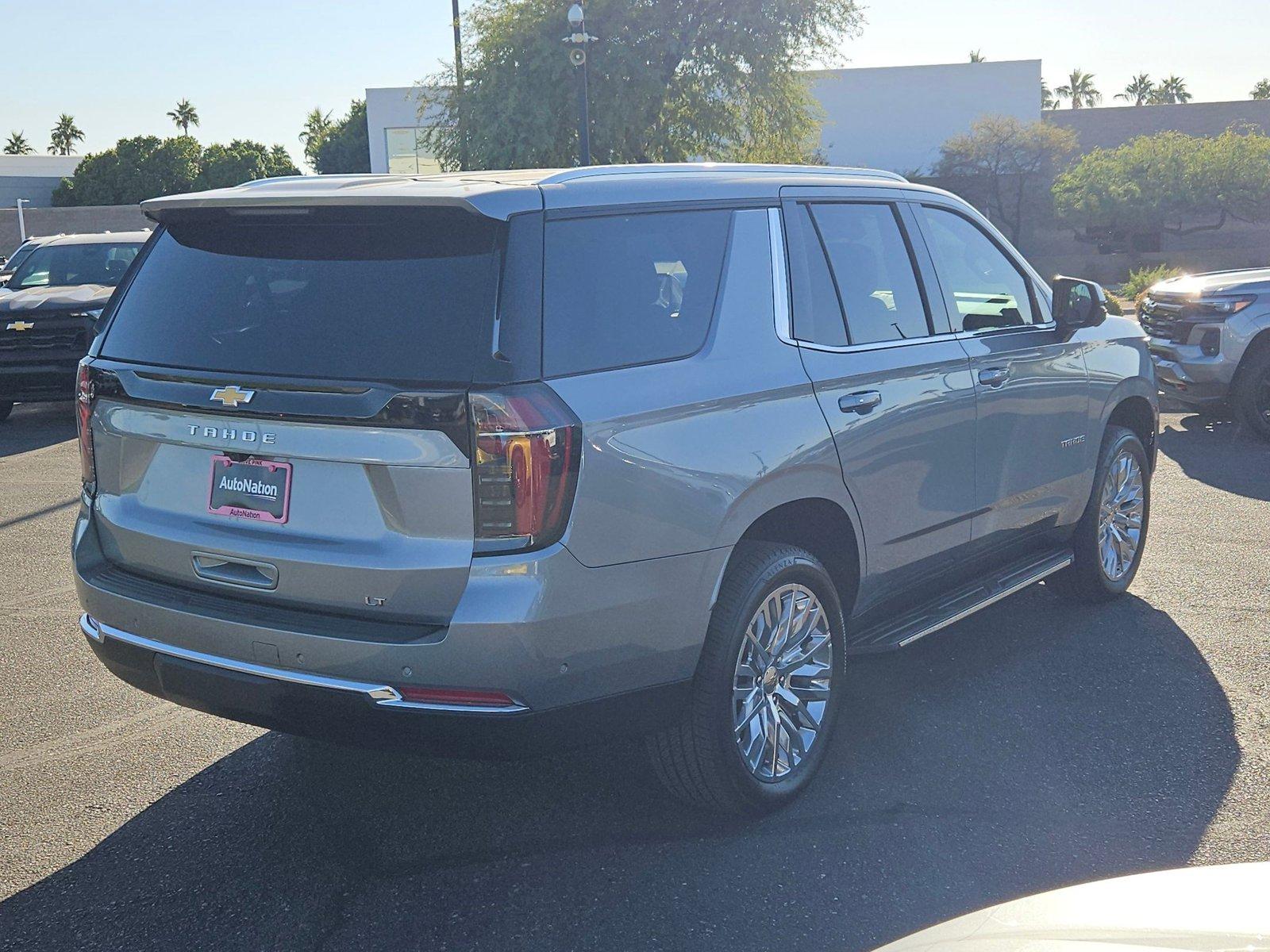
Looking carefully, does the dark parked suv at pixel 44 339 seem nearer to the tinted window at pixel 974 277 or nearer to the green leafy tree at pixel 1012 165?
the tinted window at pixel 974 277

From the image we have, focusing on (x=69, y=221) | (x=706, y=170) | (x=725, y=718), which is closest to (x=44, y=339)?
(x=706, y=170)

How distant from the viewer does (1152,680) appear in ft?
17.3

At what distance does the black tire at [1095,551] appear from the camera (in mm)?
6137

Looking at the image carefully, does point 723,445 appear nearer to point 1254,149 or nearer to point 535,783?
point 535,783

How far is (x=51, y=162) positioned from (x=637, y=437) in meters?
81.3

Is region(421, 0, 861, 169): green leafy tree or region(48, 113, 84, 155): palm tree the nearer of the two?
region(421, 0, 861, 169): green leafy tree

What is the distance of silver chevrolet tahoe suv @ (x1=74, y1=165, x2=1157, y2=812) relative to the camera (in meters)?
3.35

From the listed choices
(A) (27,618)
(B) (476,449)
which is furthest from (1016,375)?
(A) (27,618)

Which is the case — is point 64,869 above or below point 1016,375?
below

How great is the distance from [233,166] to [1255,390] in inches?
2688

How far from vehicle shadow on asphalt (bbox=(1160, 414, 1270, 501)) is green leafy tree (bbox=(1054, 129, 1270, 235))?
126ft

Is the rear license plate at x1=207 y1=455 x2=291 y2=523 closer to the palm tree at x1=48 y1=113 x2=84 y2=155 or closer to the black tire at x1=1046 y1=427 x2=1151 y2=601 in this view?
the black tire at x1=1046 y1=427 x2=1151 y2=601

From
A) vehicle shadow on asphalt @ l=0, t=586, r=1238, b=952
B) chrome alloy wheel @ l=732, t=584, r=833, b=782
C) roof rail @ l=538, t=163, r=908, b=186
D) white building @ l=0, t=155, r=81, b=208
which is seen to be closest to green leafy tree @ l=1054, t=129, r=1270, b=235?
roof rail @ l=538, t=163, r=908, b=186

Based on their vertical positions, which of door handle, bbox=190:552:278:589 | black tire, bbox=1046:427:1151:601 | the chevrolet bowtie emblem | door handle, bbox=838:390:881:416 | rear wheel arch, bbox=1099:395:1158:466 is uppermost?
the chevrolet bowtie emblem
